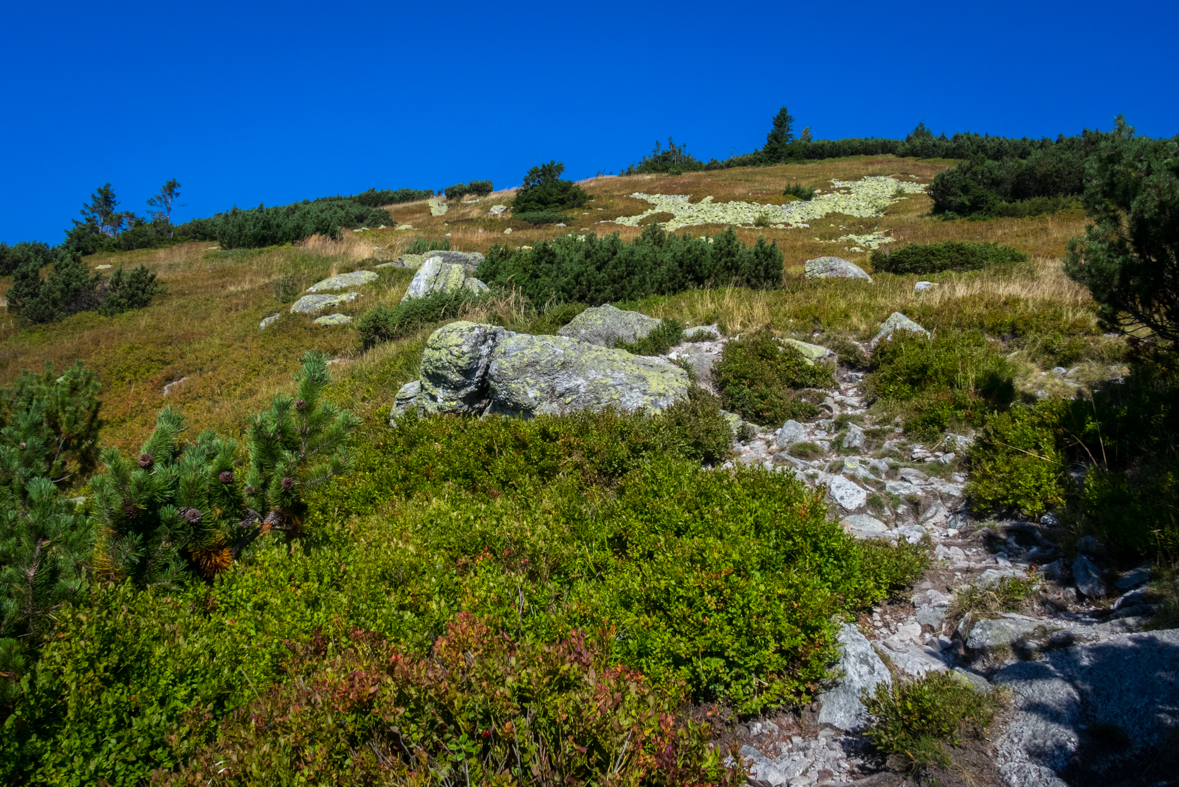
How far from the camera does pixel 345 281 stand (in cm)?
2086

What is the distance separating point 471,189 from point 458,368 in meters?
46.1

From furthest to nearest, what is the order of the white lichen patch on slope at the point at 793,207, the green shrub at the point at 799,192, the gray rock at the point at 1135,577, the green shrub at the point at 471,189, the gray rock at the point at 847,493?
1. the green shrub at the point at 471,189
2. the green shrub at the point at 799,192
3. the white lichen patch on slope at the point at 793,207
4. the gray rock at the point at 847,493
5. the gray rock at the point at 1135,577

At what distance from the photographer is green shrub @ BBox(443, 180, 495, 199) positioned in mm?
50562

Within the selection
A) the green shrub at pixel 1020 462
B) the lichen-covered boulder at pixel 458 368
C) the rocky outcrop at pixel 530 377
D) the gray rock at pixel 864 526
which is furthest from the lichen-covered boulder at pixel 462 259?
the green shrub at pixel 1020 462

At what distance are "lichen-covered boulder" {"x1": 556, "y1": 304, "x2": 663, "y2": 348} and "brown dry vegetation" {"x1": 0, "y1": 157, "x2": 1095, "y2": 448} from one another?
123cm

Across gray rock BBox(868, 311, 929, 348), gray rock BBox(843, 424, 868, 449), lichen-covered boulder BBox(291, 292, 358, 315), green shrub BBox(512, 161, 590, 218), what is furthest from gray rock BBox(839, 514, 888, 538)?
green shrub BBox(512, 161, 590, 218)

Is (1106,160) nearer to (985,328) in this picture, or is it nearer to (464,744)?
(985,328)

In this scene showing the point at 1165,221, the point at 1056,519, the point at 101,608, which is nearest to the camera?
the point at 101,608

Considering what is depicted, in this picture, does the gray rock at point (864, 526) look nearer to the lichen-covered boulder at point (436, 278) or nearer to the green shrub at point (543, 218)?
the lichen-covered boulder at point (436, 278)

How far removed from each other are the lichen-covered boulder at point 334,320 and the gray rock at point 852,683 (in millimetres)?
16685

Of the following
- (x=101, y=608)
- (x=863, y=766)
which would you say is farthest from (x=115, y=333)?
(x=863, y=766)

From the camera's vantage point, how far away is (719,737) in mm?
3393

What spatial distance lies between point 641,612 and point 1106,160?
6324 millimetres

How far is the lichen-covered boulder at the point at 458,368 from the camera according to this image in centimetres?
910
